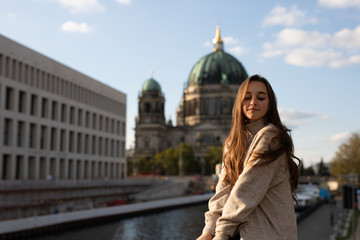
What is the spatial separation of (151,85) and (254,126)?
126657 mm

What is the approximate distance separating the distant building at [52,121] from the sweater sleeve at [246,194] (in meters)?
45.0

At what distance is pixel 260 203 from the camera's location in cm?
327

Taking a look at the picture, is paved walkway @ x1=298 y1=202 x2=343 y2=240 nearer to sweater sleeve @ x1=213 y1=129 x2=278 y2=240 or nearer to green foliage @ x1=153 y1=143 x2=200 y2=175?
sweater sleeve @ x1=213 y1=129 x2=278 y2=240

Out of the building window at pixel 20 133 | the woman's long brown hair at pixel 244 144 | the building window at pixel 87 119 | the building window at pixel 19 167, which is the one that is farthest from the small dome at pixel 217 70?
the woman's long brown hair at pixel 244 144

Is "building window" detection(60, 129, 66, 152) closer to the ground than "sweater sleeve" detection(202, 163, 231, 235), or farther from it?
farther from it

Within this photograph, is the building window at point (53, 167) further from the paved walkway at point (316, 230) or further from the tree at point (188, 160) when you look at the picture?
the tree at point (188, 160)

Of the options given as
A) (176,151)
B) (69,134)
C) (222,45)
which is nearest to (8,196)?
(69,134)

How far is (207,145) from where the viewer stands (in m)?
126

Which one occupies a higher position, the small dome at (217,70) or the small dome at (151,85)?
the small dome at (217,70)

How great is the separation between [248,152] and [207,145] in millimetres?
122818

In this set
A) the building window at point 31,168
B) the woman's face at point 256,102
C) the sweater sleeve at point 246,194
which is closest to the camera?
the sweater sleeve at point 246,194

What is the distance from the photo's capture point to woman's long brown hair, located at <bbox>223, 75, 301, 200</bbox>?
3.31 m

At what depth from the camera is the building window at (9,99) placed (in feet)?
156

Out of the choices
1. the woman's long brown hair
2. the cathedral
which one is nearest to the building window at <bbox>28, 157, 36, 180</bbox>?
the woman's long brown hair
